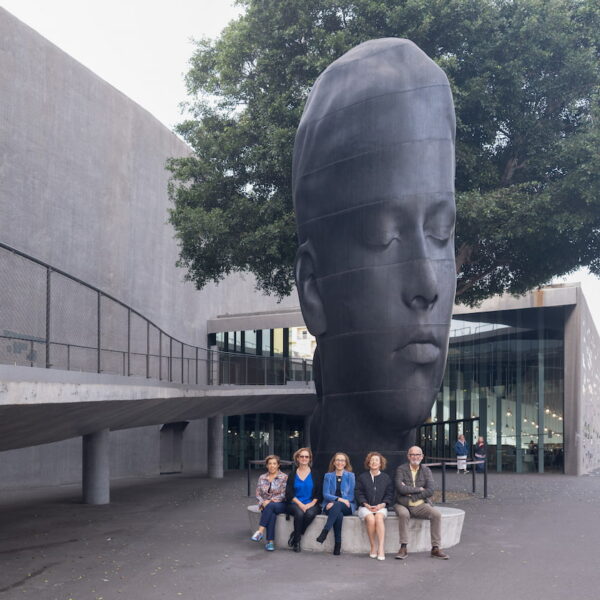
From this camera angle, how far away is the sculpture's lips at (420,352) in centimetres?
1085

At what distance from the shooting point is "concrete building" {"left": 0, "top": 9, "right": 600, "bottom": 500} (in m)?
21.2

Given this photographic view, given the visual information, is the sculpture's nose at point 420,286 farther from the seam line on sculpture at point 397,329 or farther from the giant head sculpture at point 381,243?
the seam line on sculpture at point 397,329

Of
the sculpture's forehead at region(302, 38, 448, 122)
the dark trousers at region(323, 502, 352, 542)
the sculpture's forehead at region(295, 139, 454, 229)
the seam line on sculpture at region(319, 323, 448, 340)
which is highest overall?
the sculpture's forehead at region(302, 38, 448, 122)

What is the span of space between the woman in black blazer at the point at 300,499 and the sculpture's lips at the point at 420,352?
1971mm

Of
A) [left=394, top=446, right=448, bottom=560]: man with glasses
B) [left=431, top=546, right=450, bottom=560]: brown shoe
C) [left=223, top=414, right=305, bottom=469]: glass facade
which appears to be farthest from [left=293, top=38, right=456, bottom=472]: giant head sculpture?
[left=223, top=414, right=305, bottom=469]: glass facade

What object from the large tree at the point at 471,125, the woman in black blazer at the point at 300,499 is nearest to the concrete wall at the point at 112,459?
the large tree at the point at 471,125

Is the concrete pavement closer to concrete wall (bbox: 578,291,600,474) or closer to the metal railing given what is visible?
the metal railing

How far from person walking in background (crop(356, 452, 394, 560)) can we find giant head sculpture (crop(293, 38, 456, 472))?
1.20m

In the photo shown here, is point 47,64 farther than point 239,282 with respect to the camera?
No

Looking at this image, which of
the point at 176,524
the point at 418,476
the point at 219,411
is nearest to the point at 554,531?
the point at 418,476

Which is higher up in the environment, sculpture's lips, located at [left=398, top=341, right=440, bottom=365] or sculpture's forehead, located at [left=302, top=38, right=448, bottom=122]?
sculpture's forehead, located at [left=302, top=38, right=448, bottom=122]

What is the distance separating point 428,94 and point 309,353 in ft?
79.5

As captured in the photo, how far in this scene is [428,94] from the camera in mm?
11250

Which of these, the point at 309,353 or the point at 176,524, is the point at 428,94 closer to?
the point at 176,524
